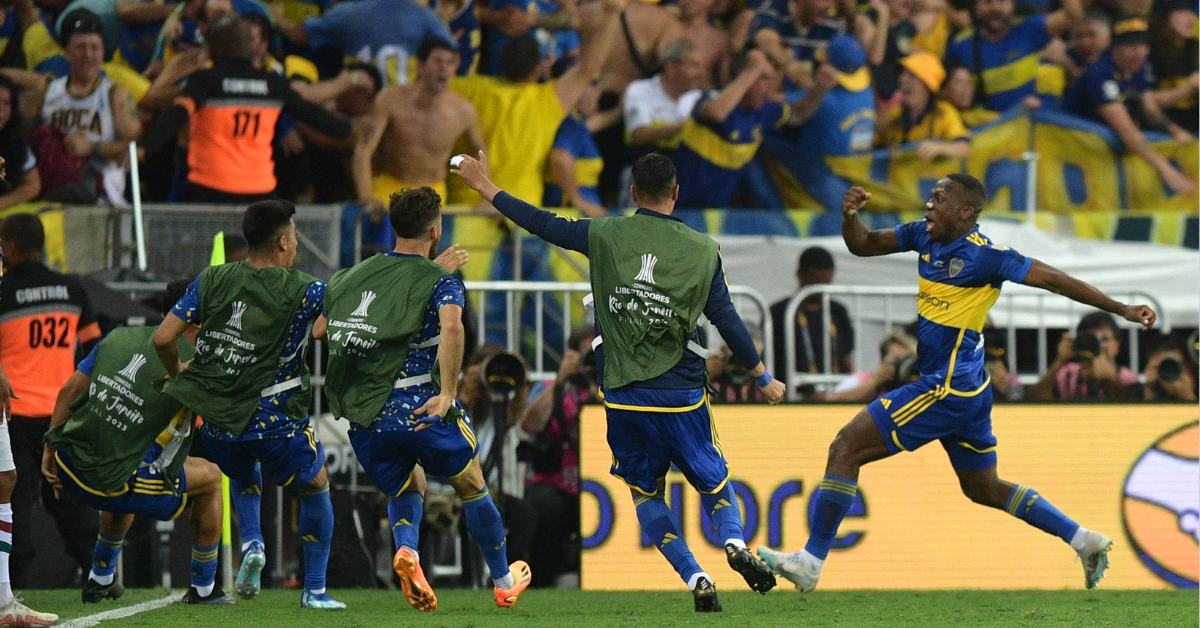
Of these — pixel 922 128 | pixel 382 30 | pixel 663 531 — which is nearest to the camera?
pixel 663 531

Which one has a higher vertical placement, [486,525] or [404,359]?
[404,359]

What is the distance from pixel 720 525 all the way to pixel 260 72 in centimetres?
595

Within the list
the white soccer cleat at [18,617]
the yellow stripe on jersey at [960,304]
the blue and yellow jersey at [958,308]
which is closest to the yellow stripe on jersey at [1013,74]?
the blue and yellow jersey at [958,308]

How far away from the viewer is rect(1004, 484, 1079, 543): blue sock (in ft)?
25.9

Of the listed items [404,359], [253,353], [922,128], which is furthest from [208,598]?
[922,128]

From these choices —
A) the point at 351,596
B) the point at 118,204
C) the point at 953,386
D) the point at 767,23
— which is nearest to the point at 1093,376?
the point at 953,386

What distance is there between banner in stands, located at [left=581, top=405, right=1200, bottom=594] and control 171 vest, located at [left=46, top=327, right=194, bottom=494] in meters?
3.04

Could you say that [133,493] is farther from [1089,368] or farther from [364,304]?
[1089,368]

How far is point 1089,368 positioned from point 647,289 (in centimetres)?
515

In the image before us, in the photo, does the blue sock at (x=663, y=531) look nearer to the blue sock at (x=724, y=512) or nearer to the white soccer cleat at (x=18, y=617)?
the blue sock at (x=724, y=512)

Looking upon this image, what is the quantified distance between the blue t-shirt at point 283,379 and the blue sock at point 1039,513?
384cm

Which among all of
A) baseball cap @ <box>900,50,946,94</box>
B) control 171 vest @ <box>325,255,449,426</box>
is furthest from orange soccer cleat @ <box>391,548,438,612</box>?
baseball cap @ <box>900,50,946,94</box>

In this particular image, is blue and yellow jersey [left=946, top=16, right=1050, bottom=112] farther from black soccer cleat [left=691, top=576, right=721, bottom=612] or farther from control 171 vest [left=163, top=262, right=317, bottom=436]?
control 171 vest [left=163, top=262, right=317, bottom=436]

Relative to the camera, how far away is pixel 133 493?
25.0 ft
